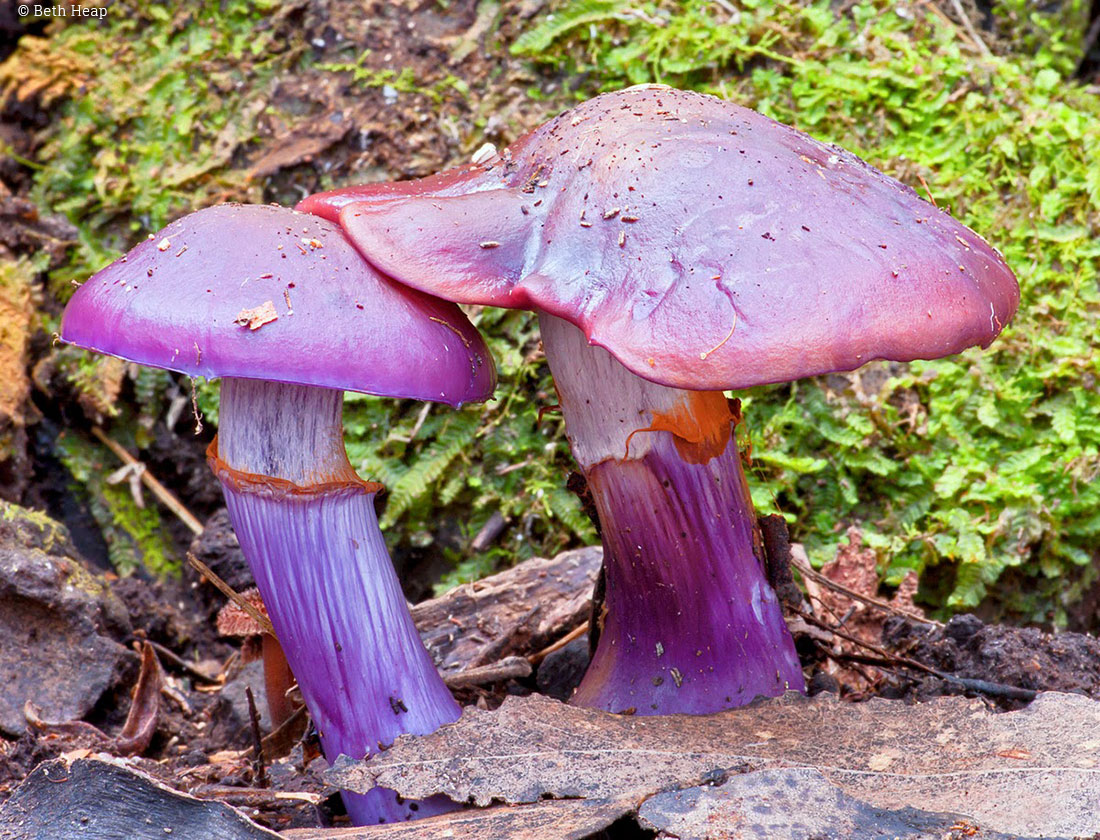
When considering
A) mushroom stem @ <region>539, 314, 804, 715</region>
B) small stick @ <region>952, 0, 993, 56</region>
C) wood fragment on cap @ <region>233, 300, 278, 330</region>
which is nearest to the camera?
wood fragment on cap @ <region>233, 300, 278, 330</region>

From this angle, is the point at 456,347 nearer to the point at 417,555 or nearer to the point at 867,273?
the point at 867,273

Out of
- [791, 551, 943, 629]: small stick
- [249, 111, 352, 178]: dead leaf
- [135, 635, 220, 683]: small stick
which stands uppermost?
[249, 111, 352, 178]: dead leaf

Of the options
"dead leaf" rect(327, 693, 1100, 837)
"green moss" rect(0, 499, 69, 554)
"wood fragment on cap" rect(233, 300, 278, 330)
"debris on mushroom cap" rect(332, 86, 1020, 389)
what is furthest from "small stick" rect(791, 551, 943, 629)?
"green moss" rect(0, 499, 69, 554)

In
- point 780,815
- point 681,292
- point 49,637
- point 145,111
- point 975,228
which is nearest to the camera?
point 780,815

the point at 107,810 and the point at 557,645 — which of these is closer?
the point at 107,810

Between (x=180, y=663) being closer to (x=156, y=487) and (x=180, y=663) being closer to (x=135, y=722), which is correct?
(x=135, y=722)

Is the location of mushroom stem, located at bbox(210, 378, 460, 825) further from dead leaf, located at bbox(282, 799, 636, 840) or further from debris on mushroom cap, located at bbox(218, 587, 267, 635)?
debris on mushroom cap, located at bbox(218, 587, 267, 635)

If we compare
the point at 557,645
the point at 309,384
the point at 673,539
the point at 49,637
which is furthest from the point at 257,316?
the point at 49,637
